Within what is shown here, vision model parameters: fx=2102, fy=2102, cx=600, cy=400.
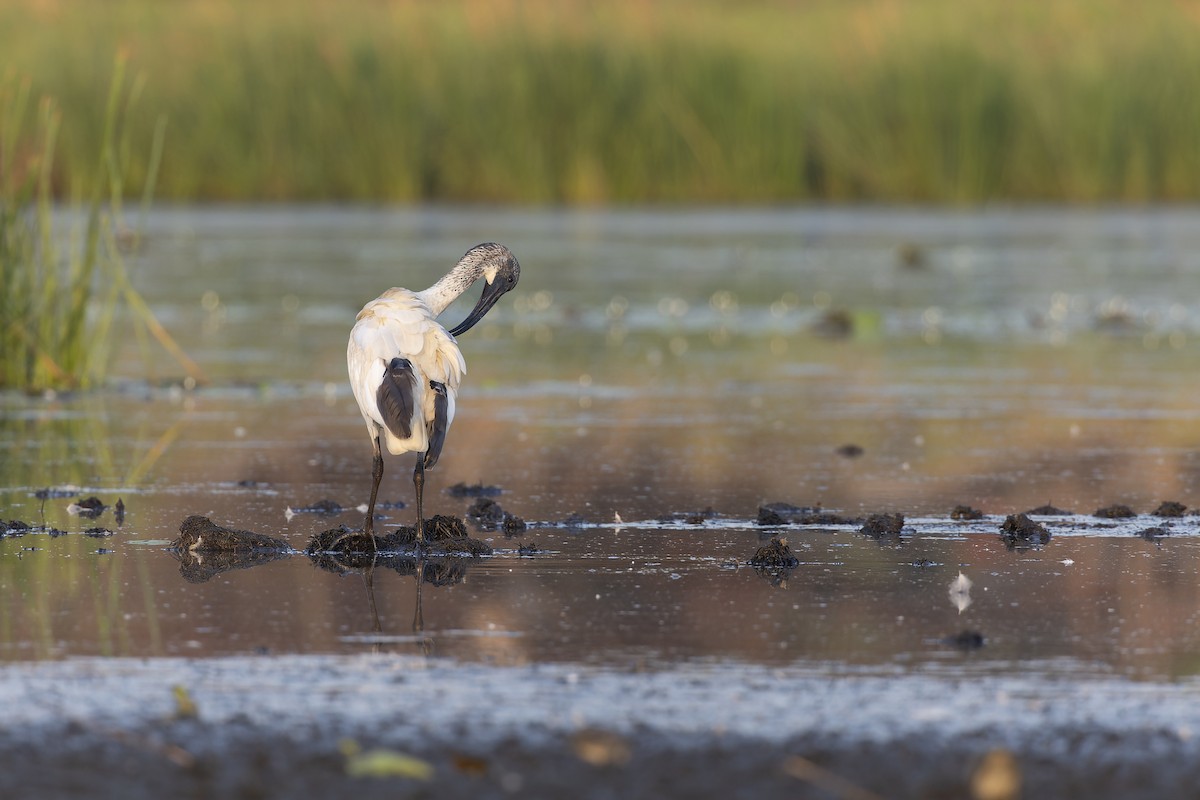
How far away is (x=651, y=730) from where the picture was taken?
458 cm

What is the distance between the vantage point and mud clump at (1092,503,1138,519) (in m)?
7.63

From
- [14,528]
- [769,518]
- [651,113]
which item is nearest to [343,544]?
[14,528]

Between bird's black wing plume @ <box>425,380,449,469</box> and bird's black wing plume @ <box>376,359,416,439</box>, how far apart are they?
3.2 inches

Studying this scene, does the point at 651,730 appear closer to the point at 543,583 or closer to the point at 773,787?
the point at 773,787

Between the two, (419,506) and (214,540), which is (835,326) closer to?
(419,506)

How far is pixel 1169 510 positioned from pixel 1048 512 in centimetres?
43

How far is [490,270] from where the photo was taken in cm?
820

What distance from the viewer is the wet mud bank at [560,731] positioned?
166 inches

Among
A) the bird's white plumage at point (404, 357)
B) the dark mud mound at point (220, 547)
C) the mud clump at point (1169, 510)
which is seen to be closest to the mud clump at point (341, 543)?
the dark mud mound at point (220, 547)

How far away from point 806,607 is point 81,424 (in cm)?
552

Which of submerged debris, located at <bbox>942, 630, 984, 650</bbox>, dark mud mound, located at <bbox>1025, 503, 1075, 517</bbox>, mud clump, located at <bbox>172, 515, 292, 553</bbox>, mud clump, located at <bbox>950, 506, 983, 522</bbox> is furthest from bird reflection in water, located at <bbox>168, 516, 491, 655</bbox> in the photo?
dark mud mound, located at <bbox>1025, 503, 1075, 517</bbox>

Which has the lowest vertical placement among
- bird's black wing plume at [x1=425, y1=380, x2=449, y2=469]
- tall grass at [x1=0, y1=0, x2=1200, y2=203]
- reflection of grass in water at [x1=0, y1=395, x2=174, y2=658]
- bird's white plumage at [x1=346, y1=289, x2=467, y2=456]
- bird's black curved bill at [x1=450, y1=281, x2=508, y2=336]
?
reflection of grass in water at [x1=0, y1=395, x2=174, y2=658]

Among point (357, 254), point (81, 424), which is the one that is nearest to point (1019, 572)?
point (81, 424)

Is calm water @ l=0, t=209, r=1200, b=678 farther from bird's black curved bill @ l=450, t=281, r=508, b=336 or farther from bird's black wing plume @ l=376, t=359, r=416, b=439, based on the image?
bird's black curved bill @ l=450, t=281, r=508, b=336
